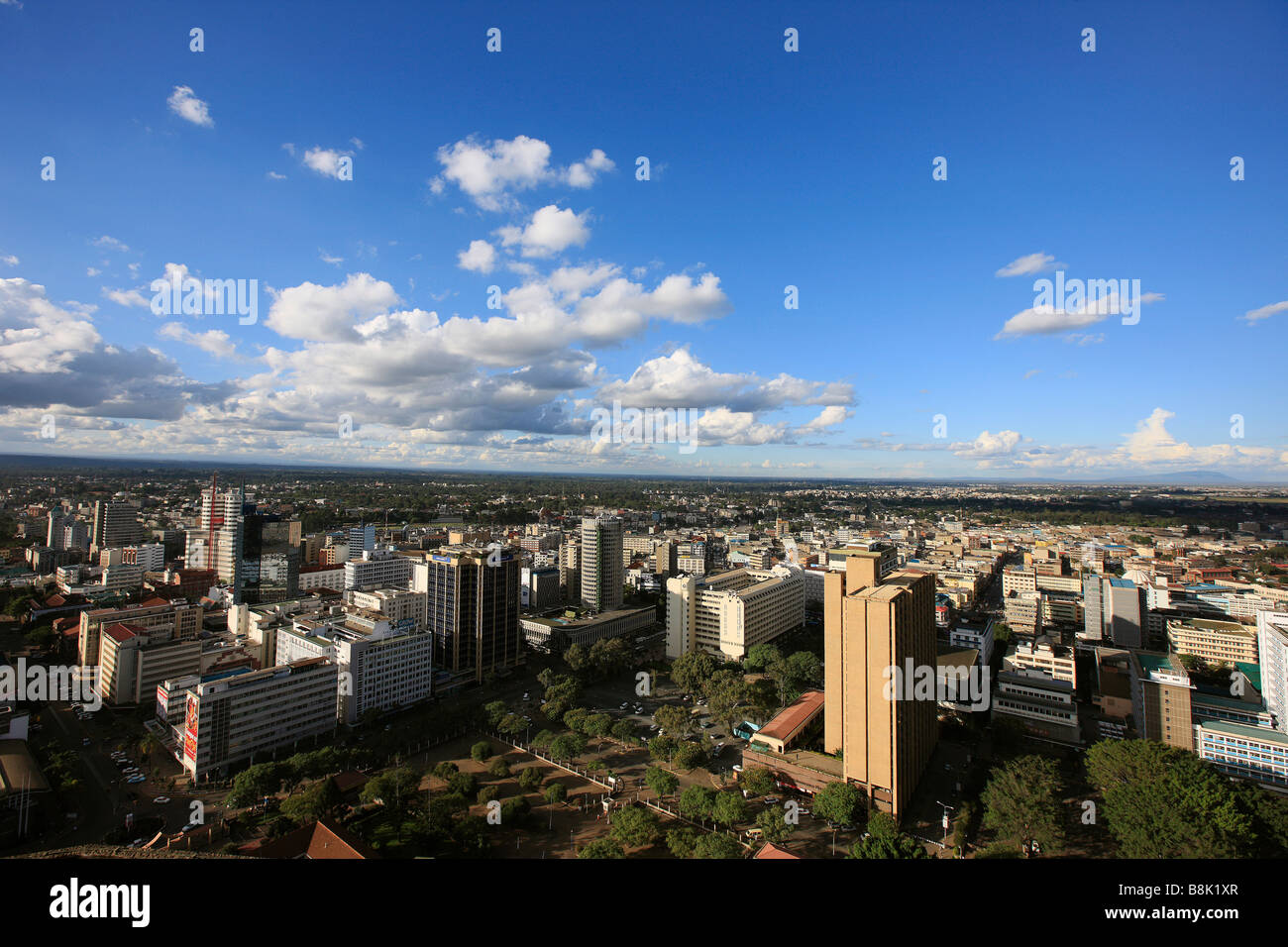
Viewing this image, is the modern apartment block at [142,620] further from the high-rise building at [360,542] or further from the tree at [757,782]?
the tree at [757,782]

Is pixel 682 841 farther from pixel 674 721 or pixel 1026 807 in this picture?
pixel 1026 807

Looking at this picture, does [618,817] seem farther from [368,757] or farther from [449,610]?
[449,610]

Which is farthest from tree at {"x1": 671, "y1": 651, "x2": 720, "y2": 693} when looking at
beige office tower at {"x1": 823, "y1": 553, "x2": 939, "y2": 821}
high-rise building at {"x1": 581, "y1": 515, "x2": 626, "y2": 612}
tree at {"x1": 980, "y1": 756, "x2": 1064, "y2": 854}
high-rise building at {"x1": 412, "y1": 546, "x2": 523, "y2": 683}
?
tree at {"x1": 980, "y1": 756, "x2": 1064, "y2": 854}

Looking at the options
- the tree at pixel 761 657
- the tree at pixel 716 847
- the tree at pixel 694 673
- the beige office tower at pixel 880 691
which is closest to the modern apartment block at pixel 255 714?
the tree at pixel 694 673

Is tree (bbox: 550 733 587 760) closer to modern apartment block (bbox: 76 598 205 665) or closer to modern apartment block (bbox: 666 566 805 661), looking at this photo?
modern apartment block (bbox: 666 566 805 661)

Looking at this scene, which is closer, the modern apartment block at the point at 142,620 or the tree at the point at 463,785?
the tree at the point at 463,785

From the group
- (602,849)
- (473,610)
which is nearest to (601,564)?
(473,610)
